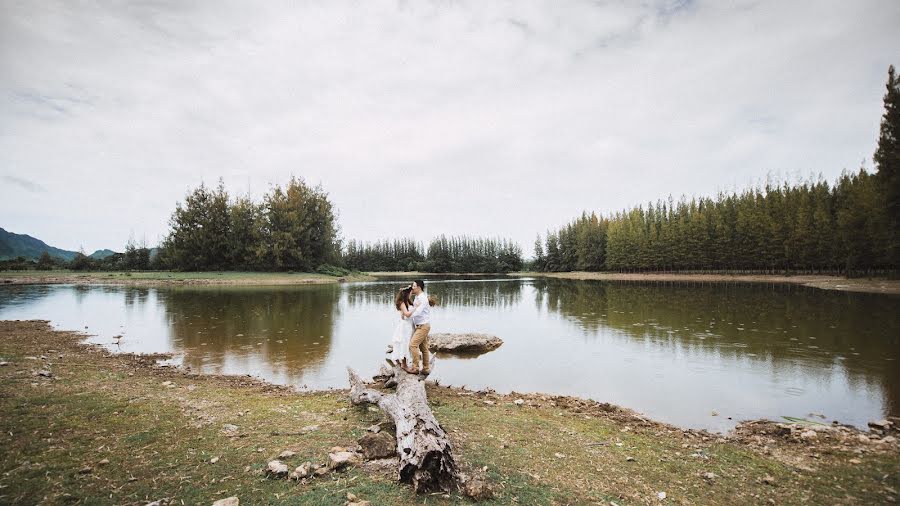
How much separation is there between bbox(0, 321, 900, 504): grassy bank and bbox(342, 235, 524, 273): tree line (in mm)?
117633

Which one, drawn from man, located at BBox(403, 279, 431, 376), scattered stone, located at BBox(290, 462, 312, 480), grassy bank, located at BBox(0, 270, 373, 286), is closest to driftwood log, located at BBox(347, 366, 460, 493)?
scattered stone, located at BBox(290, 462, 312, 480)

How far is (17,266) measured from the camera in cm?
5700

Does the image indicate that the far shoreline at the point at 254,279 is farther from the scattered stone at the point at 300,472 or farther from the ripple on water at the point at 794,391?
the scattered stone at the point at 300,472

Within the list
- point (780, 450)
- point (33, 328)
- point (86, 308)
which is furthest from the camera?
point (86, 308)

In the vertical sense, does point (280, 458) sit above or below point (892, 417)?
above

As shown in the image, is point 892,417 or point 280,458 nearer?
point 280,458

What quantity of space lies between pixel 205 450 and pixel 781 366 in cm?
1563

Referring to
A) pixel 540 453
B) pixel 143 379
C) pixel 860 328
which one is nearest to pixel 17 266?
pixel 143 379

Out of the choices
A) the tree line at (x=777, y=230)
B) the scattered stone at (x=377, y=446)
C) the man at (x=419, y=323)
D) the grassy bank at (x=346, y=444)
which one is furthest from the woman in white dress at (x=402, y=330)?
the tree line at (x=777, y=230)

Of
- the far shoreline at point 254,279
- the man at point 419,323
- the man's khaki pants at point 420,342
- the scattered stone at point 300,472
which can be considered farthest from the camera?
the far shoreline at point 254,279

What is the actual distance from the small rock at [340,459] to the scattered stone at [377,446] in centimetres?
23

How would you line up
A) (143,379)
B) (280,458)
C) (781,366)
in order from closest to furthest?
1. (280,458)
2. (143,379)
3. (781,366)

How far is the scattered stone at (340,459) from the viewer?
501cm

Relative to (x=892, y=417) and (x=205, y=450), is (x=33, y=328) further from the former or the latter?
(x=892, y=417)
